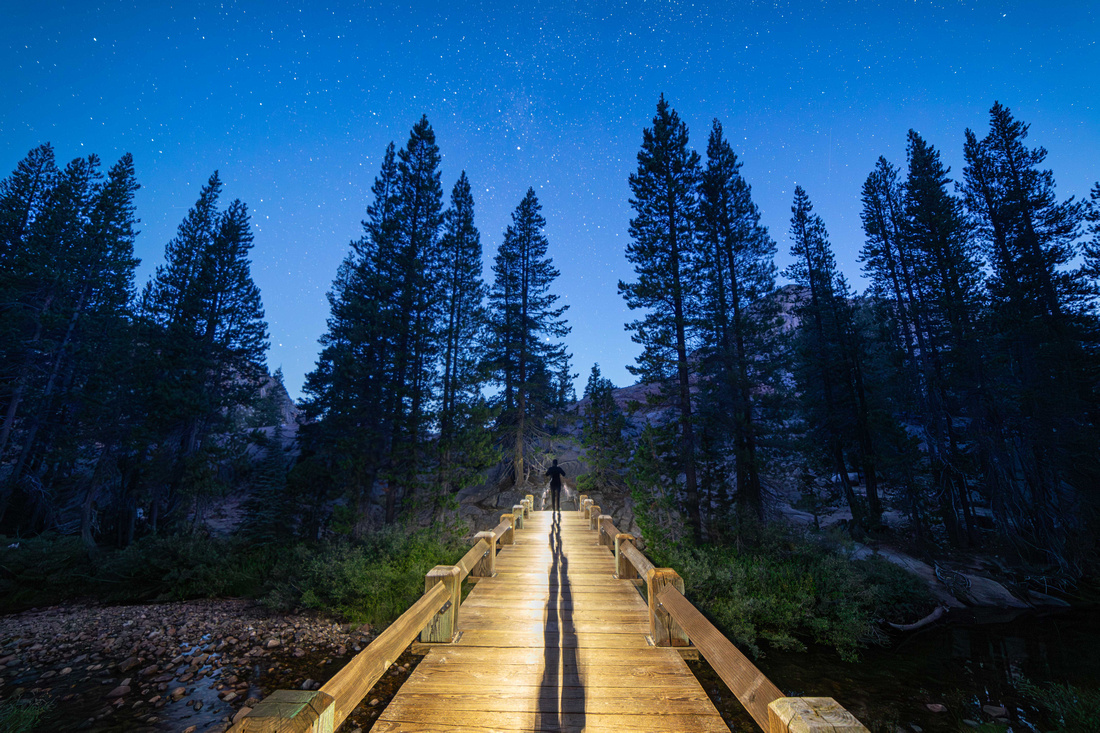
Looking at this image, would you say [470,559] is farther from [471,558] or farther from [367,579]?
[367,579]

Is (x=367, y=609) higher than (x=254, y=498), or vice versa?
(x=254, y=498)

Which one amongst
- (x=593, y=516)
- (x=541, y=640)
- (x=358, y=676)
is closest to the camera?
(x=358, y=676)

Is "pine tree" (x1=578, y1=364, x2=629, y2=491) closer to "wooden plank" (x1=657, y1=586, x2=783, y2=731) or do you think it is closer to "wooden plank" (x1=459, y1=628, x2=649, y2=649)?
"wooden plank" (x1=459, y1=628, x2=649, y2=649)

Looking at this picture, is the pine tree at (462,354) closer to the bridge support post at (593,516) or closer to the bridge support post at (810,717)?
the bridge support post at (593,516)

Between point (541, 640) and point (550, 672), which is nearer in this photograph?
point (550, 672)

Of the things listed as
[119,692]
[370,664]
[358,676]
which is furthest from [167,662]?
[358,676]

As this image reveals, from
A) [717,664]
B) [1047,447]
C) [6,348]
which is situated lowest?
[717,664]

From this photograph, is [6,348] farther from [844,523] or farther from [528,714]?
[844,523]

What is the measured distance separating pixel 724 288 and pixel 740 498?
1022 cm

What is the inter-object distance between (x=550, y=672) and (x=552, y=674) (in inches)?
2.1

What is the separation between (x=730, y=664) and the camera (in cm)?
310

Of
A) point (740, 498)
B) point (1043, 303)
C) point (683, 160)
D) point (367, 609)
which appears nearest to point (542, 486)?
point (740, 498)

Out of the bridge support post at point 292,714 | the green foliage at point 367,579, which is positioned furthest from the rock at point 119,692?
the bridge support post at point 292,714

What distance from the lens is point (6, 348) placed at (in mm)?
19062
